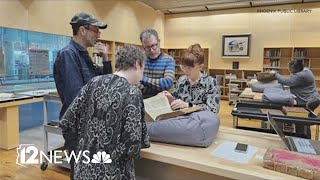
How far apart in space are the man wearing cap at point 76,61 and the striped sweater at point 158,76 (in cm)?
39

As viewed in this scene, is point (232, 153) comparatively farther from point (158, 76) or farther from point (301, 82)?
point (301, 82)

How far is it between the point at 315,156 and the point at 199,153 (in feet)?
1.63

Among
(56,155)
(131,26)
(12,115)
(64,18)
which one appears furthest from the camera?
(131,26)

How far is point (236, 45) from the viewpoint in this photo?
342 inches

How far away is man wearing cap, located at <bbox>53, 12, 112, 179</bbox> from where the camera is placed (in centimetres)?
152

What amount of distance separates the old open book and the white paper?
251 millimetres

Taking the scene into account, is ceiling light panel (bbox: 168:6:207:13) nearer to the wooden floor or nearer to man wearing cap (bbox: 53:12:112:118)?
the wooden floor

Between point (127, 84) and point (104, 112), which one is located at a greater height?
point (127, 84)

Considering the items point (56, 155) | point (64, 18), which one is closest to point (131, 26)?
point (64, 18)

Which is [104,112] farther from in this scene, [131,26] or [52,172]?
[131,26]

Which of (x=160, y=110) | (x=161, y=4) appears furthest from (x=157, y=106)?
(x=161, y=4)

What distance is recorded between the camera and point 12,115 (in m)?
3.74

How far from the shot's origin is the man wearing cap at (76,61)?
1517 millimetres

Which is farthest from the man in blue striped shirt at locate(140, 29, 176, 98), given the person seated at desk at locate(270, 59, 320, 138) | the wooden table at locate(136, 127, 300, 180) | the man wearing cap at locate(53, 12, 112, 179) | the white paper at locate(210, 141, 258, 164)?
the person seated at desk at locate(270, 59, 320, 138)
